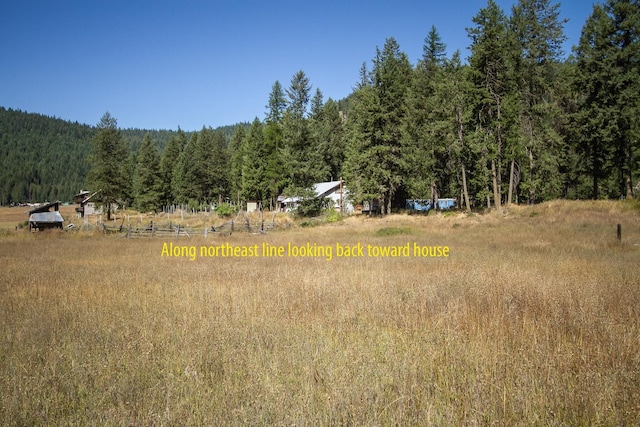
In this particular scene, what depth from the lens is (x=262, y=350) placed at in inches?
192

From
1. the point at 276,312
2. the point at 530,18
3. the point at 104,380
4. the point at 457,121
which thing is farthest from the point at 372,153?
the point at 104,380

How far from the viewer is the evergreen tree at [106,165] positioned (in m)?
49.2

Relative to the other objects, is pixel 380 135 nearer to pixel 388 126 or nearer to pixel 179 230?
pixel 388 126

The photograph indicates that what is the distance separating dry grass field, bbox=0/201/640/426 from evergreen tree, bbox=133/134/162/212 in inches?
2126

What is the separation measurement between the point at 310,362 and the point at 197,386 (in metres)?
1.34

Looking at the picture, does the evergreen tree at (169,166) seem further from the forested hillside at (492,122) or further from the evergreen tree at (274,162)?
the evergreen tree at (274,162)

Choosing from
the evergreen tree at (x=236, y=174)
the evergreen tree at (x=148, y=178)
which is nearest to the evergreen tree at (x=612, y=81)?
the evergreen tree at (x=236, y=174)

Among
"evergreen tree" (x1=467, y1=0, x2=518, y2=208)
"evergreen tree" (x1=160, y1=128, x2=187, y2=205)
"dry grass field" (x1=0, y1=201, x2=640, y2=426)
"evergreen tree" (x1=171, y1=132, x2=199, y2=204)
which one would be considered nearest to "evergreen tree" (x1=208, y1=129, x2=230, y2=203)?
"evergreen tree" (x1=171, y1=132, x2=199, y2=204)

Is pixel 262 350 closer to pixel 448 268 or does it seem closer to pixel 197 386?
pixel 197 386

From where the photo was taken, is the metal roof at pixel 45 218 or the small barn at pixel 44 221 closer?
the small barn at pixel 44 221

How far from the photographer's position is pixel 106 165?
5000 cm

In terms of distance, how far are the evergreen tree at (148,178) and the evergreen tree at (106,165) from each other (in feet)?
26.6

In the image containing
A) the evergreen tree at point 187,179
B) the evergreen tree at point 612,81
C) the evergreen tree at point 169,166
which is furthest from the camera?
the evergreen tree at point 169,166

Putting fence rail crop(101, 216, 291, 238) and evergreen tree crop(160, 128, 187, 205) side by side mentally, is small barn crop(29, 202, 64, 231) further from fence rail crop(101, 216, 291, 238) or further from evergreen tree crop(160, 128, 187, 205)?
evergreen tree crop(160, 128, 187, 205)
